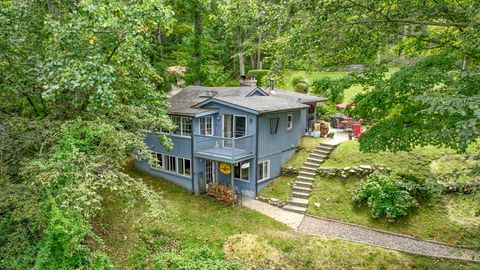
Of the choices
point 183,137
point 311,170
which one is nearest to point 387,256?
point 311,170

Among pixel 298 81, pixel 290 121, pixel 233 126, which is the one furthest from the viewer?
pixel 298 81

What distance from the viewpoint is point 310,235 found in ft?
43.1

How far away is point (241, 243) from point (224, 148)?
6064 mm

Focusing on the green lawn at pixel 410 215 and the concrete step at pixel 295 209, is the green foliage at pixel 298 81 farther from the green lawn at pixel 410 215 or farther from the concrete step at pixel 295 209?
the concrete step at pixel 295 209

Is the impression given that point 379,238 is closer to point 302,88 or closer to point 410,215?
point 410,215

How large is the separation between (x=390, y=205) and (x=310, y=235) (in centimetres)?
385

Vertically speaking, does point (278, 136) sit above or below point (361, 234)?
above

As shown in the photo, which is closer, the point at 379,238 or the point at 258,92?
the point at 379,238

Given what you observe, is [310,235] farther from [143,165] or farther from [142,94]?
[143,165]

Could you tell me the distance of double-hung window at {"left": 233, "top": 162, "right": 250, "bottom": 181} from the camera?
17141 mm

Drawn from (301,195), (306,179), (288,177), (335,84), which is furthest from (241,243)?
(335,84)

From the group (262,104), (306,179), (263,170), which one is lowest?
(306,179)

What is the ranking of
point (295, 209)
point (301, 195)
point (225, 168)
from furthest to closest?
point (225, 168), point (301, 195), point (295, 209)

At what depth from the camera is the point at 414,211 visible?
1374 centimetres
